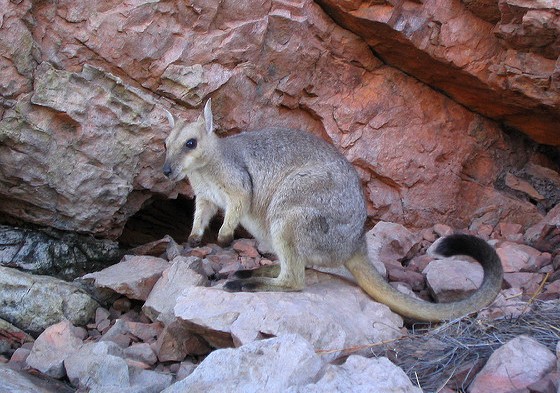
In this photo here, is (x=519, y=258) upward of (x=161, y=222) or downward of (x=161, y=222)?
upward

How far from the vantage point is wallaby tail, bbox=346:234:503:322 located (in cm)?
520

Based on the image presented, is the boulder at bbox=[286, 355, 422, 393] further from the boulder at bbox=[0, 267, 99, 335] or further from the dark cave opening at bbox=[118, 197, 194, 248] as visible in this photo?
the dark cave opening at bbox=[118, 197, 194, 248]

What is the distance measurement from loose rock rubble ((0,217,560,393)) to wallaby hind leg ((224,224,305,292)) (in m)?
0.16

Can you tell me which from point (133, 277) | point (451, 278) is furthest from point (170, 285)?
point (451, 278)

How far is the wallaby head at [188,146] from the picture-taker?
6.07m

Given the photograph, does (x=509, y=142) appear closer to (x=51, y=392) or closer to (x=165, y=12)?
(x=165, y=12)

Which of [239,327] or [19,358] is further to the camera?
[19,358]

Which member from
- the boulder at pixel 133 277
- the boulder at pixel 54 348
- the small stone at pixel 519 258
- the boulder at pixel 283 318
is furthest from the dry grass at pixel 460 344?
the boulder at pixel 54 348

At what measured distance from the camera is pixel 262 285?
5.57 meters

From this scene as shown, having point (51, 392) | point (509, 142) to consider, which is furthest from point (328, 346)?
point (509, 142)

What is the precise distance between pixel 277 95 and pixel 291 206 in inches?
77.1

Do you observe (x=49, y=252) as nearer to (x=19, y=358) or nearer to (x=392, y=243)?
(x=19, y=358)

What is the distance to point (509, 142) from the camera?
25.2 feet

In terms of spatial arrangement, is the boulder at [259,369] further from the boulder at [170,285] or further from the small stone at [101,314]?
the small stone at [101,314]
